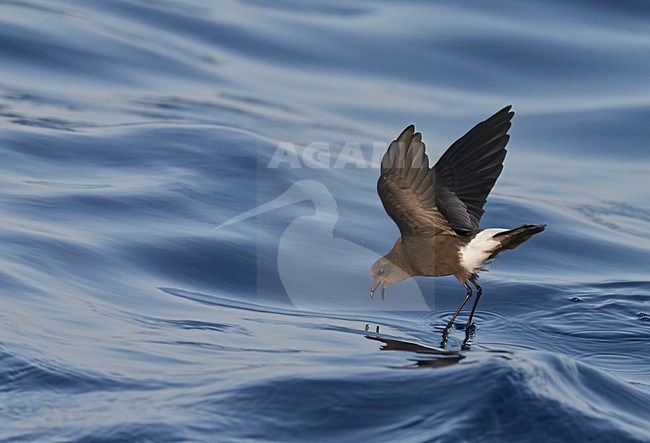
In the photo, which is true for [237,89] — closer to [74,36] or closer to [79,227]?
[74,36]

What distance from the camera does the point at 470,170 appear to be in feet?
18.7

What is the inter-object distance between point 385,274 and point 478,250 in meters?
0.78

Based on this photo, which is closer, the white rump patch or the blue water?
the blue water

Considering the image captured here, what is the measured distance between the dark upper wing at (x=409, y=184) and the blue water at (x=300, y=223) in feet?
2.04

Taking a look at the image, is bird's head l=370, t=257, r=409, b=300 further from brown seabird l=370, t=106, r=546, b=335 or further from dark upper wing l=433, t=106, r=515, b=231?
dark upper wing l=433, t=106, r=515, b=231

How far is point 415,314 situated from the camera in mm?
6363

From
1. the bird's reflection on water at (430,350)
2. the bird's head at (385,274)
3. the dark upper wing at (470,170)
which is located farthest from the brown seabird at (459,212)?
the bird's reflection on water at (430,350)

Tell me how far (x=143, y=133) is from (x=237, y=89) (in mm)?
2225

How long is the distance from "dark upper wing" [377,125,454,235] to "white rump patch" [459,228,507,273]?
0.20 metres

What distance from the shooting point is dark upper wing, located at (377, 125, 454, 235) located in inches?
192

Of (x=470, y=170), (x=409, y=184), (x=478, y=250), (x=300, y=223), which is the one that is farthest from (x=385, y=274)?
(x=300, y=223)

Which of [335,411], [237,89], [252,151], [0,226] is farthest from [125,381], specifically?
[237,89]

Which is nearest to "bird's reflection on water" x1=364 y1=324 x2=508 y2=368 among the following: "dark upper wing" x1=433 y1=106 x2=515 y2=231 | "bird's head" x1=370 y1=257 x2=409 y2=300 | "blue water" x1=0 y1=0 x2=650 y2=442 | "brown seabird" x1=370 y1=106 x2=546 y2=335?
"blue water" x1=0 y1=0 x2=650 y2=442

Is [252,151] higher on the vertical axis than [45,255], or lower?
higher
